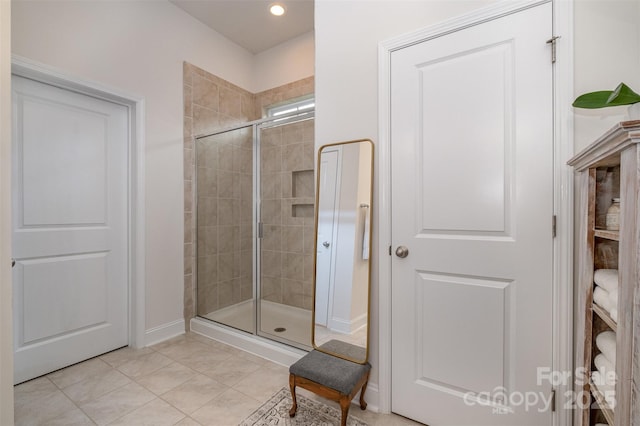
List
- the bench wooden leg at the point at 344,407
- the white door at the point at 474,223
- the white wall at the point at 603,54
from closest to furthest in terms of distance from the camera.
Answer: the white wall at the point at 603,54 → the white door at the point at 474,223 → the bench wooden leg at the point at 344,407

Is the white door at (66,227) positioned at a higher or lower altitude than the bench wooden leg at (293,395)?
higher

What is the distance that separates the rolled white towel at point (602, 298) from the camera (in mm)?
906

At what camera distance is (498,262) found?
53.0 inches

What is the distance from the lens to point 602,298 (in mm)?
947

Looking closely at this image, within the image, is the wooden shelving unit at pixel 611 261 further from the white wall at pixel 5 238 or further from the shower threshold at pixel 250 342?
the white wall at pixel 5 238

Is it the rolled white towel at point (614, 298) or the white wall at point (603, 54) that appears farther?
the white wall at point (603, 54)

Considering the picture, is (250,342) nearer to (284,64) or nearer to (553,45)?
(553,45)

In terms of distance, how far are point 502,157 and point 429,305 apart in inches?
32.2

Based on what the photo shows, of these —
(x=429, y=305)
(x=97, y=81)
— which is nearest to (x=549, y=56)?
(x=429, y=305)

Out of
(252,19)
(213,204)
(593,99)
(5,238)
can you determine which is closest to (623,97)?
(593,99)

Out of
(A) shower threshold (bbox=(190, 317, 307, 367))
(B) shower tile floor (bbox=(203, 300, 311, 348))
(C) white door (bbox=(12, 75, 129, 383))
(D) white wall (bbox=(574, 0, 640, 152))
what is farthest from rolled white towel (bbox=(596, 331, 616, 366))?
(C) white door (bbox=(12, 75, 129, 383))

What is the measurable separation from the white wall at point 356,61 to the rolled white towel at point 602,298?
926 millimetres

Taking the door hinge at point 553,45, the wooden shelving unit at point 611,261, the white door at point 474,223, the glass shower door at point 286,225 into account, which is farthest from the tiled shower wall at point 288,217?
the wooden shelving unit at point 611,261

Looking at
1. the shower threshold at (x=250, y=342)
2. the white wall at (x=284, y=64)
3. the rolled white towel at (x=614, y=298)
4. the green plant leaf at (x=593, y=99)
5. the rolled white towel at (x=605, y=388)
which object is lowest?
the shower threshold at (x=250, y=342)
